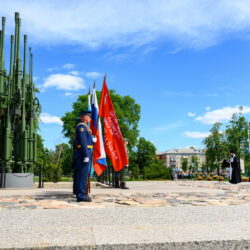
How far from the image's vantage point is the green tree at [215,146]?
5297 centimetres

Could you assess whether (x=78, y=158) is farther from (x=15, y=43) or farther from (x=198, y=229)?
(x=15, y=43)

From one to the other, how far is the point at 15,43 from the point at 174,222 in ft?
39.9

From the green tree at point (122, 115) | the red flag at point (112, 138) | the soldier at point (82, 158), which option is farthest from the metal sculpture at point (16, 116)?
the green tree at point (122, 115)

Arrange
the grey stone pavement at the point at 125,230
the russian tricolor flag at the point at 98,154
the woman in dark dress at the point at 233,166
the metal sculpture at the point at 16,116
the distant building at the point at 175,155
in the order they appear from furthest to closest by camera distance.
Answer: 1. the distant building at the point at 175,155
2. the woman in dark dress at the point at 233,166
3. the metal sculpture at the point at 16,116
4. the russian tricolor flag at the point at 98,154
5. the grey stone pavement at the point at 125,230

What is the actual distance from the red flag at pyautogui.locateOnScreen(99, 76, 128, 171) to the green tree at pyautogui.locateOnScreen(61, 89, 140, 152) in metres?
26.5

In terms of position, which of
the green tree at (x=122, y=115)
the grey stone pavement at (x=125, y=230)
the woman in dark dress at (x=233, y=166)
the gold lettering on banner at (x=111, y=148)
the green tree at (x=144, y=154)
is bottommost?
the grey stone pavement at (x=125, y=230)

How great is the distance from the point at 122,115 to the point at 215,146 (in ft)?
74.8

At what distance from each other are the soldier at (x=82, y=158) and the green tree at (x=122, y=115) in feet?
93.8

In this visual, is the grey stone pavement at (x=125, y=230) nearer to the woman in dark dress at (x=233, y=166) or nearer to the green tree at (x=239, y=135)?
the woman in dark dress at (x=233, y=166)

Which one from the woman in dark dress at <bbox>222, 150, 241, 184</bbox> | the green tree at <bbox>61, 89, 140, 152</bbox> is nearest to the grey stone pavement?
the woman in dark dress at <bbox>222, 150, 241, 184</bbox>

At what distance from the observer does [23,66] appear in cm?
1500

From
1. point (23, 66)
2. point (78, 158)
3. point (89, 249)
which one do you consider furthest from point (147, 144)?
point (89, 249)

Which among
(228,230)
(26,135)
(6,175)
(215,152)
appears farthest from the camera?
(215,152)

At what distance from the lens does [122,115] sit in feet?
123
